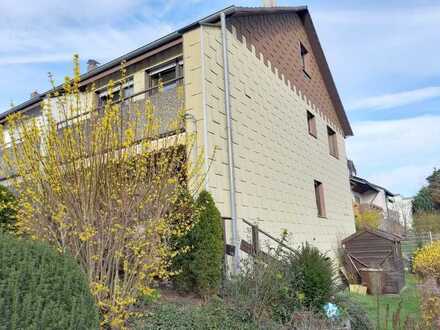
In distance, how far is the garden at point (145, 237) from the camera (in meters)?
4.68

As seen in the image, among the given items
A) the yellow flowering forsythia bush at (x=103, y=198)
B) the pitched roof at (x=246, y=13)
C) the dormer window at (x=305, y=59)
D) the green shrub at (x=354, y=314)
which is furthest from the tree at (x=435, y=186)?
the yellow flowering forsythia bush at (x=103, y=198)

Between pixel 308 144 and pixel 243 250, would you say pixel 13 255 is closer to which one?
pixel 243 250

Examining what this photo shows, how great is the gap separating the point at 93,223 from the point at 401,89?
18.3m

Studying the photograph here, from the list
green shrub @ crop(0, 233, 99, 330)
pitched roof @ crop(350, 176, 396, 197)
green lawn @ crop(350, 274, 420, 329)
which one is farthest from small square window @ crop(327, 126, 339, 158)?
green shrub @ crop(0, 233, 99, 330)

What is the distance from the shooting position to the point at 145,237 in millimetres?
4895

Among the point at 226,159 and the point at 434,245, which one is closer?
the point at 226,159

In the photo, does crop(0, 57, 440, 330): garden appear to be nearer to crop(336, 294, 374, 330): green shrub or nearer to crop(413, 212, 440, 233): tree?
crop(336, 294, 374, 330): green shrub

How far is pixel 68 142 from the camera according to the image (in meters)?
5.05

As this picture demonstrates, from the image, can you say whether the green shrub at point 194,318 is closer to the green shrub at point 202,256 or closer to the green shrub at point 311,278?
the green shrub at point 202,256

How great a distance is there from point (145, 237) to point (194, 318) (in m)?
1.28

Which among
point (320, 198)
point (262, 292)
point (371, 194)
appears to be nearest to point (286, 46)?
point (320, 198)

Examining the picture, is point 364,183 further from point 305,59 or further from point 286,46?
point 286,46

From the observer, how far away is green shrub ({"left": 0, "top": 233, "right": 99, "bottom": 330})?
2.50 meters

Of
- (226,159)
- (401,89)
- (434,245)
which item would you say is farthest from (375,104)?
(226,159)
